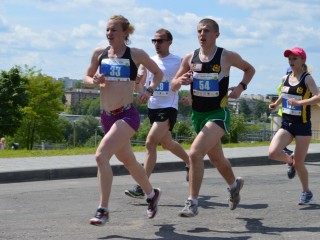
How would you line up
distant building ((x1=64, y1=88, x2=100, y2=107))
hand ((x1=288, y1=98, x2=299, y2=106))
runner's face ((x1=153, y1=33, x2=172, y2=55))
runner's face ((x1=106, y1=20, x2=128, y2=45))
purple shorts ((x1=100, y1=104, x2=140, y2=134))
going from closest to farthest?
purple shorts ((x1=100, y1=104, x2=140, y2=134)), runner's face ((x1=106, y1=20, x2=128, y2=45)), hand ((x1=288, y1=98, x2=299, y2=106)), runner's face ((x1=153, y1=33, x2=172, y2=55)), distant building ((x1=64, y1=88, x2=100, y2=107))

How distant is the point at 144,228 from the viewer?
7473 mm

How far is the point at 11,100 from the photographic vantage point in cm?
6488

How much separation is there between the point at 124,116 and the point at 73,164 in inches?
223

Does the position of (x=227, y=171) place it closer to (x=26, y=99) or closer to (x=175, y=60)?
(x=175, y=60)

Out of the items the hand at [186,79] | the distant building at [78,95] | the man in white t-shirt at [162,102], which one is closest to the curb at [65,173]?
the man in white t-shirt at [162,102]

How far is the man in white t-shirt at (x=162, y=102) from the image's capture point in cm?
967

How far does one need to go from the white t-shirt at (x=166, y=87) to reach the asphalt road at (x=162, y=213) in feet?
3.79

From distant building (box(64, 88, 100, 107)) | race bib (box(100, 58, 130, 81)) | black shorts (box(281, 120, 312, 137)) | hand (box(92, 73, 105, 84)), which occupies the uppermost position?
race bib (box(100, 58, 130, 81))

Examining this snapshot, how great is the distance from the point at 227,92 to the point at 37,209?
244 cm

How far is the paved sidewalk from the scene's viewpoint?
12.1 meters

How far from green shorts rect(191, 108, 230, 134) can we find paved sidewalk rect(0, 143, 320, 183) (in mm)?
4542

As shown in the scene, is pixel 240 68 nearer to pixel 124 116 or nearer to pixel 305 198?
pixel 124 116

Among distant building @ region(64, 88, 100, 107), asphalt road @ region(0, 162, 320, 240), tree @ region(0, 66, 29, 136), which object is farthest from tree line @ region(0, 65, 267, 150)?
distant building @ region(64, 88, 100, 107)

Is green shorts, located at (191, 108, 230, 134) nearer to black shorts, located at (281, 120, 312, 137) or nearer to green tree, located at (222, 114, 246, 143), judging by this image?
black shorts, located at (281, 120, 312, 137)
